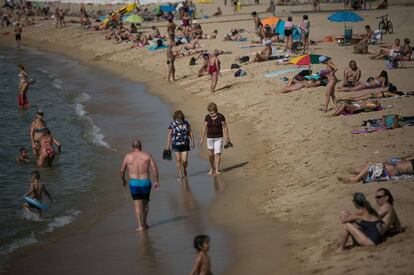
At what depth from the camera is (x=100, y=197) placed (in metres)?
15.5

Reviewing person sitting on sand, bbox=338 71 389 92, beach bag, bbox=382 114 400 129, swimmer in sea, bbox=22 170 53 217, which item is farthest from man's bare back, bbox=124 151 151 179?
person sitting on sand, bbox=338 71 389 92

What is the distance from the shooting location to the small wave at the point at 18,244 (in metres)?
12.6

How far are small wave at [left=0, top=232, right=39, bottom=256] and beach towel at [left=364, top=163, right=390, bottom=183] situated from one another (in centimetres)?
582

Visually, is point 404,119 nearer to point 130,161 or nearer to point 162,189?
point 162,189

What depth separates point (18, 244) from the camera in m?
12.9

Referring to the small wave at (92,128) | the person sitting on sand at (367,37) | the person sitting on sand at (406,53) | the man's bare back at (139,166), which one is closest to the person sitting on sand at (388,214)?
the man's bare back at (139,166)

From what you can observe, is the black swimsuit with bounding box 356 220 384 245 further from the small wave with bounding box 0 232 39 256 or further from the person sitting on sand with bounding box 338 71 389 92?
the person sitting on sand with bounding box 338 71 389 92

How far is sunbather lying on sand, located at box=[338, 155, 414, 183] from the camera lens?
1262 cm

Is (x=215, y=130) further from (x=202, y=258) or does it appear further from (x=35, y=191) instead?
(x=202, y=258)

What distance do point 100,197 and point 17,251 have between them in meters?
3.18

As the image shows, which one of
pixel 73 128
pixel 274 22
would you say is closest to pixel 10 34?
pixel 274 22

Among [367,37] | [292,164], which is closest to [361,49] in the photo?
[367,37]

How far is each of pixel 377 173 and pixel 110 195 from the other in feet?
18.6

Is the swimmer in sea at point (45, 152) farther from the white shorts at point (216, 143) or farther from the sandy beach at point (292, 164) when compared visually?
the white shorts at point (216, 143)
